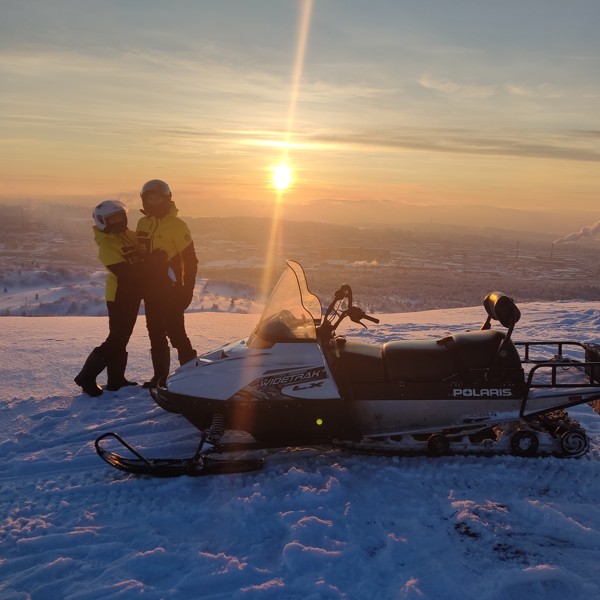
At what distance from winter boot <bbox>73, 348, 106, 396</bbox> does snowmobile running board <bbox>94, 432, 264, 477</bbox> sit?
5.25 feet

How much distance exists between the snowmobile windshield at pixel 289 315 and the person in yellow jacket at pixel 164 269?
5.20 feet

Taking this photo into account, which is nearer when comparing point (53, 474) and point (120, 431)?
point (53, 474)

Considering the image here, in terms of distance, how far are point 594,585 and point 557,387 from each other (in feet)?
5.35

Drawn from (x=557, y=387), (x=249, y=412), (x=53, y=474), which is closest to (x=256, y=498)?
(x=249, y=412)

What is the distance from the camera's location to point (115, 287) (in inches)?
214

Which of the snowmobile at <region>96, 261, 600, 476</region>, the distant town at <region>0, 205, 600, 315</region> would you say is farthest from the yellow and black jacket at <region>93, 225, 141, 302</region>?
the distant town at <region>0, 205, 600, 315</region>

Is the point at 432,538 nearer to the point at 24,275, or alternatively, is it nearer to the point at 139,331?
the point at 139,331

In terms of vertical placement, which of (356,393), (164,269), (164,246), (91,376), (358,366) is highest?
(164,246)

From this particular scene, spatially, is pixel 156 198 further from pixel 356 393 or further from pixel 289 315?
pixel 356 393

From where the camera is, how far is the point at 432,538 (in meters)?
3.23

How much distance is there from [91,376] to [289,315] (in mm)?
2422

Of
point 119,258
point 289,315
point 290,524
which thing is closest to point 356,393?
point 289,315

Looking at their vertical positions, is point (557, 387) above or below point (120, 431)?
above

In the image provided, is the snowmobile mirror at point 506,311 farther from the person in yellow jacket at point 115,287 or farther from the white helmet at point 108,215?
the white helmet at point 108,215
